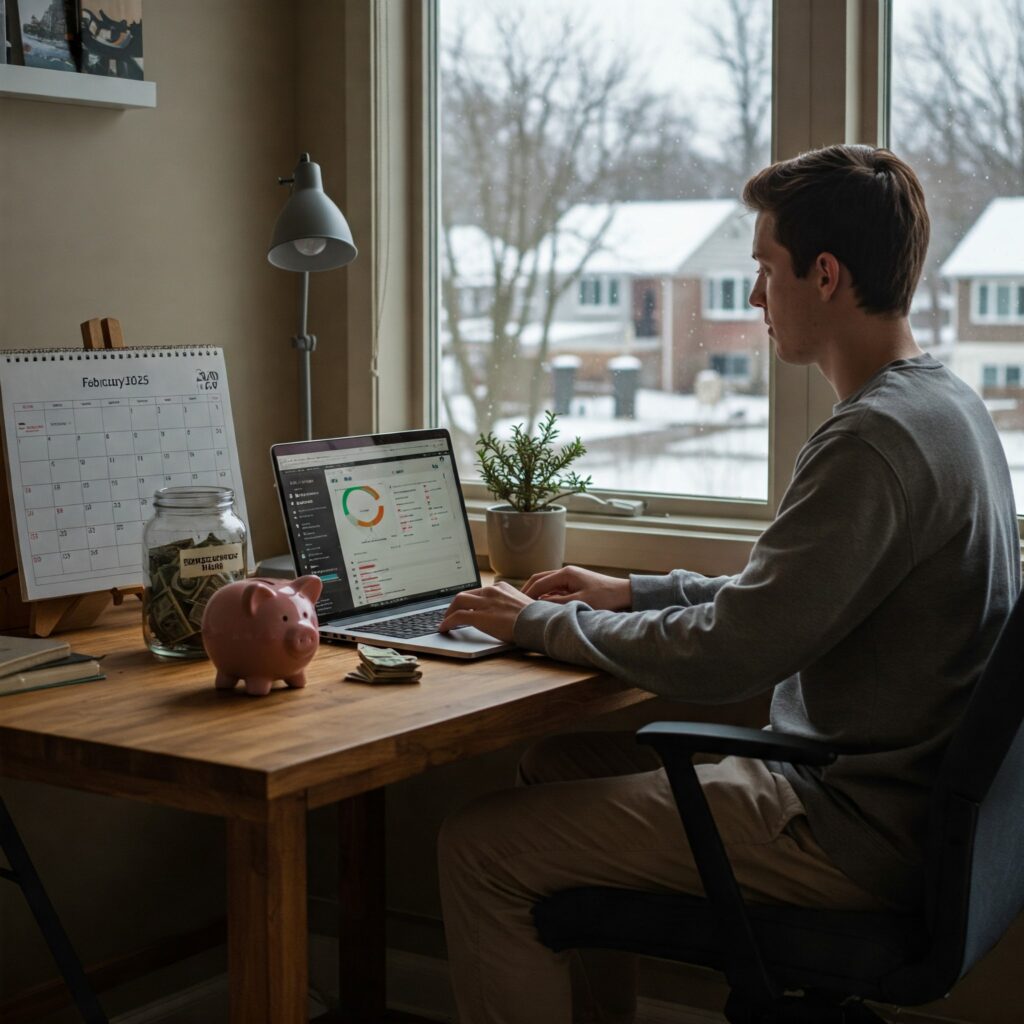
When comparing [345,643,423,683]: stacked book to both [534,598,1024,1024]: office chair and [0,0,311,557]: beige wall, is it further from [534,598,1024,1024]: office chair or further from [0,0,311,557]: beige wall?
[0,0,311,557]: beige wall

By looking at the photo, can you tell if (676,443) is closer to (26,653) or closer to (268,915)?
(26,653)

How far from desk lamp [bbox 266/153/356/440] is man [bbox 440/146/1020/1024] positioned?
2.35 ft

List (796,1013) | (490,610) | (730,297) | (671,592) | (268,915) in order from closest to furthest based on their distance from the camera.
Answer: (268,915) < (796,1013) < (490,610) < (671,592) < (730,297)

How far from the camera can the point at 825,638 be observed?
59.4 inches

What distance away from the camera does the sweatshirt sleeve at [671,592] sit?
1938 millimetres

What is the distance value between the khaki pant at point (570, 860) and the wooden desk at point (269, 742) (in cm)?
11

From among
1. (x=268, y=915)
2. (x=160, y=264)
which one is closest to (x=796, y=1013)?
(x=268, y=915)

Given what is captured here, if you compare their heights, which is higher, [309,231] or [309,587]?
[309,231]

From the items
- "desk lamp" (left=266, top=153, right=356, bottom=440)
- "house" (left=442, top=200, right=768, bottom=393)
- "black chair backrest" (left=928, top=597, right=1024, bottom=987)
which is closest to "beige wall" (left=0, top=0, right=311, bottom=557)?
"desk lamp" (left=266, top=153, right=356, bottom=440)

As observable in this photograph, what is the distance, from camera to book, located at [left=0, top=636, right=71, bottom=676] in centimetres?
164

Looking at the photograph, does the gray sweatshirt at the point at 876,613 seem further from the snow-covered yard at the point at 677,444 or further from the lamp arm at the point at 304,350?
the lamp arm at the point at 304,350

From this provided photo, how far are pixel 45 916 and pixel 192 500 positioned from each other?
583 millimetres

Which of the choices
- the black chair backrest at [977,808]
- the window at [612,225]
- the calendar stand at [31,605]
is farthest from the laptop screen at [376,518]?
the black chair backrest at [977,808]

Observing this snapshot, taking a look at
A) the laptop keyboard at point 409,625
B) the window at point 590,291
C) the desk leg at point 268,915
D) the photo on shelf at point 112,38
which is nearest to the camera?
the desk leg at point 268,915
